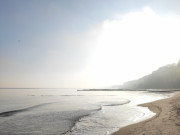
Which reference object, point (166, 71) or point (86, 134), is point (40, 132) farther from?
point (166, 71)

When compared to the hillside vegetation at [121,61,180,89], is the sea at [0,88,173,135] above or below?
below

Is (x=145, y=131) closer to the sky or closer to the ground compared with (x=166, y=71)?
closer to the ground

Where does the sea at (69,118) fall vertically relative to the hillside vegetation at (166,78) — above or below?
below

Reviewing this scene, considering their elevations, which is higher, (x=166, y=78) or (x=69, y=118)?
(x=166, y=78)

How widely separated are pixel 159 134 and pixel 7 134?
12036 mm

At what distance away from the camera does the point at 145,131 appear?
10.8 meters

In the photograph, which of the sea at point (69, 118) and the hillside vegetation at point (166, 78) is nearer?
the sea at point (69, 118)

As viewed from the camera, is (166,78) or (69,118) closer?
(69,118)

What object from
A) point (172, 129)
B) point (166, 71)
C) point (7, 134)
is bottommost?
point (7, 134)

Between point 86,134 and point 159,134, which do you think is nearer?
point 159,134

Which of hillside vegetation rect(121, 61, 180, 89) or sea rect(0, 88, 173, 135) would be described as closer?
sea rect(0, 88, 173, 135)

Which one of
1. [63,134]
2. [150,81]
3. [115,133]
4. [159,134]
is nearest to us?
[159,134]

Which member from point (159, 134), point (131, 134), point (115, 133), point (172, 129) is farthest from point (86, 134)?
point (172, 129)

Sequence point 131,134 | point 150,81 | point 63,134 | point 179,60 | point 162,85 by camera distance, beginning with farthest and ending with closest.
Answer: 1. point 150,81
2. point 162,85
3. point 179,60
4. point 63,134
5. point 131,134
